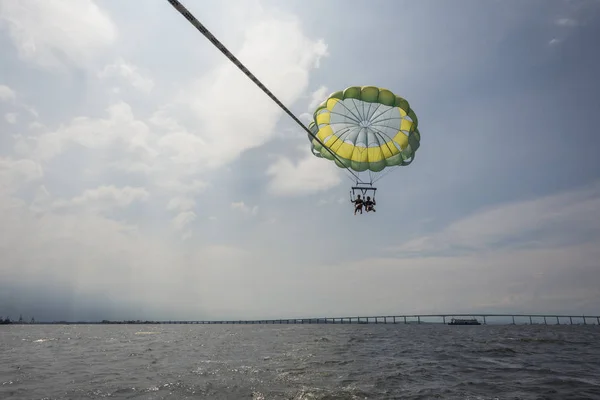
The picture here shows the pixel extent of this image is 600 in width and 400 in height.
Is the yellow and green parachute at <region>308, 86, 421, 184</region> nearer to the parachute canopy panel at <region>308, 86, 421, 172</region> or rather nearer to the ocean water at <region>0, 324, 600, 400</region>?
the parachute canopy panel at <region>308, 86, 421, 172</region>

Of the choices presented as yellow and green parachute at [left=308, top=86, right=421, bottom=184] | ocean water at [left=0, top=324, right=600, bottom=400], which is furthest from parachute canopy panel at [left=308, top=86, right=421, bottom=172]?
ocean water at [left=0, top=324, right=600, bottom=400]

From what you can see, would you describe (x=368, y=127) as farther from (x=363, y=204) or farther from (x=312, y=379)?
(x=312, y=379)

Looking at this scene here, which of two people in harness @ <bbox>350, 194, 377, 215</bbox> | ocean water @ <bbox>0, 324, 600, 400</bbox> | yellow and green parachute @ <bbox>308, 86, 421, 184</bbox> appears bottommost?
ocean water @ <bbox>0, 324, 600, 400</bbox>

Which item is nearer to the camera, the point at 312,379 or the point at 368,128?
the point at 312,379

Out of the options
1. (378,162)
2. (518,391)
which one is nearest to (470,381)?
(518,391)

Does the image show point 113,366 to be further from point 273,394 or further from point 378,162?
point 378,162

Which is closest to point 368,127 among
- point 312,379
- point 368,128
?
point 368,128

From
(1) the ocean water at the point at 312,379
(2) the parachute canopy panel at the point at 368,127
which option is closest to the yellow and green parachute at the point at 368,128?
(2) the parachute canopy panel at the point at 368,127

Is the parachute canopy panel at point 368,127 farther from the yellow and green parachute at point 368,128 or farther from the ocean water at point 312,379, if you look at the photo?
the ocean water at point 312,379
